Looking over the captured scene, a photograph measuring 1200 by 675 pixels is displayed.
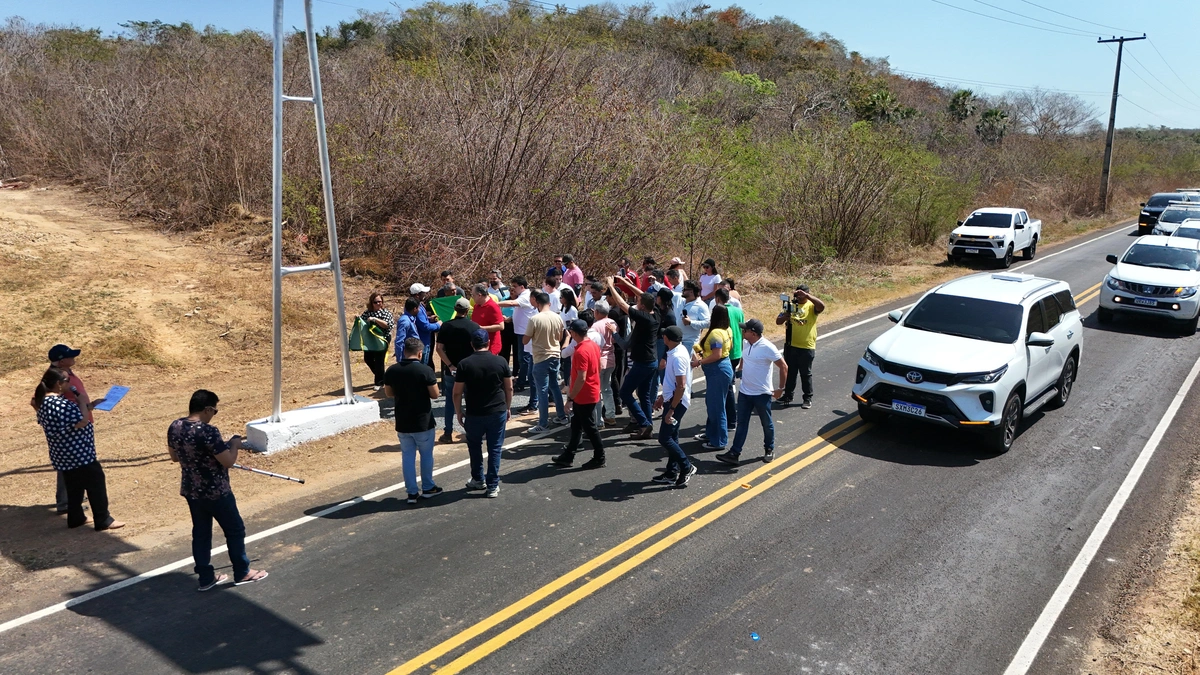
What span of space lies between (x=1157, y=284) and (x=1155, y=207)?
958 inches

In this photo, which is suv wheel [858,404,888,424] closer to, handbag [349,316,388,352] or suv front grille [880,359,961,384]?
suv front grille [880,359,961,384]

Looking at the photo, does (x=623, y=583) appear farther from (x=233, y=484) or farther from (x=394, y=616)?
(x=233, y=484)

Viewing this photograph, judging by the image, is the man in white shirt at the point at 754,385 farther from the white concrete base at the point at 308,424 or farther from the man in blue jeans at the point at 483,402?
the white concrete base at the point at 308,424

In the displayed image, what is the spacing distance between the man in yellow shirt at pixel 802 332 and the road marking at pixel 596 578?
5.66 feet

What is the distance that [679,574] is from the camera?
21.9 ft

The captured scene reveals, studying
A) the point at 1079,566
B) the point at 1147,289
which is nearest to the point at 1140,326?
the point at 1147,289

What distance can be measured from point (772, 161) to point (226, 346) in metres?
16.5

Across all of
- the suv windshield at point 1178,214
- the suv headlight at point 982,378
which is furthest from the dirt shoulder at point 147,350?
the suv windshield at point 1178,214

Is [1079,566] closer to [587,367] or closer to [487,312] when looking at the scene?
[587,367]

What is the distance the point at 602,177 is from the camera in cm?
1848

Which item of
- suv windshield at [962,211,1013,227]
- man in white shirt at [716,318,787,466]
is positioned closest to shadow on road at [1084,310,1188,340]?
suv windshield at [962,211,1013,227]

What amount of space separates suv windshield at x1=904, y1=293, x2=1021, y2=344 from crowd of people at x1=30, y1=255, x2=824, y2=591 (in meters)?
1.44

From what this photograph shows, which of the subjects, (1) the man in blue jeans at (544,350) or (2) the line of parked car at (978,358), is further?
(1) the man in blue jeans at (544,350)

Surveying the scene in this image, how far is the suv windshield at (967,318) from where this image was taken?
1011cm
